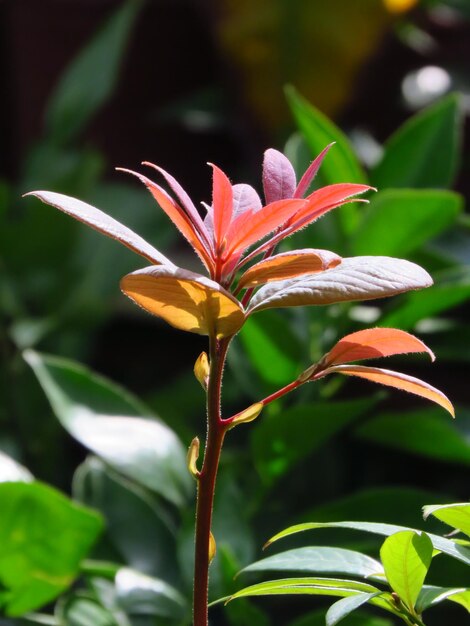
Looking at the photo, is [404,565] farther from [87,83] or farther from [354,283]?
[87,83]

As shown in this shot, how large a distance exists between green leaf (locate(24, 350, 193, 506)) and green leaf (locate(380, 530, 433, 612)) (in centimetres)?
32

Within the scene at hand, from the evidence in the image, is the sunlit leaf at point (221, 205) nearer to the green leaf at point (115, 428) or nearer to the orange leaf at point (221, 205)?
the orange leaf at point (221, 205)

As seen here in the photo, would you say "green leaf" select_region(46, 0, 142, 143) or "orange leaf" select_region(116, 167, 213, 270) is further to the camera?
"green leaf" select_region(46, 0, 142, 143)

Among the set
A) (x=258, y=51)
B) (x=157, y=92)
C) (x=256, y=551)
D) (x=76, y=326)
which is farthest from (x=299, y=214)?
(x=157, y=92)

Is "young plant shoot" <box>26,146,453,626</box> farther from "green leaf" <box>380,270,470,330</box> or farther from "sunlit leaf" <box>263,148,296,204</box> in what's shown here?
"green leaf" <box>380,270,470,330</box>

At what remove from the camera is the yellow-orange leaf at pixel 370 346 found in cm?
36

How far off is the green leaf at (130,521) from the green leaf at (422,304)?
0.73 ft

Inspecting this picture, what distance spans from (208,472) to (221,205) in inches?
3.6

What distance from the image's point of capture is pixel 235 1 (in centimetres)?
141

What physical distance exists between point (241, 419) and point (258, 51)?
3.71 feet

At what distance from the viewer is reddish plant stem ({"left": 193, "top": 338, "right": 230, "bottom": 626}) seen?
0.34 m

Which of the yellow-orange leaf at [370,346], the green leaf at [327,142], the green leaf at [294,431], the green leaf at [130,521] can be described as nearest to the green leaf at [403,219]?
the green leaf at [327,142]

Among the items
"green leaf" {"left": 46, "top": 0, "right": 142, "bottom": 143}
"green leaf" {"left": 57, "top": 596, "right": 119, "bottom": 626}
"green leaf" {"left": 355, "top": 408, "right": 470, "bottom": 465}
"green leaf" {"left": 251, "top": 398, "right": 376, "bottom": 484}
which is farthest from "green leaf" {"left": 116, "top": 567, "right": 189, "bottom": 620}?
"green leaf" {"left": 46, "top": 0, "right": 142, "bottom": 143}

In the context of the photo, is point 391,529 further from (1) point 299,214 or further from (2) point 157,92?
(2) point 157,92
